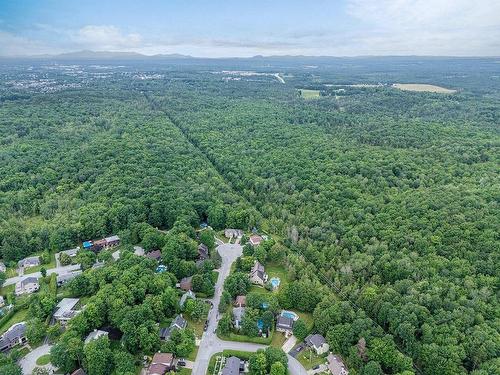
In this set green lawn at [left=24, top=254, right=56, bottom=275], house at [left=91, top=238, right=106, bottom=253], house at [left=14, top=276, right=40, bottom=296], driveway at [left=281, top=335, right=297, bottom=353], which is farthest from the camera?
house at [left=91, top=238, right=106, bottom=253]

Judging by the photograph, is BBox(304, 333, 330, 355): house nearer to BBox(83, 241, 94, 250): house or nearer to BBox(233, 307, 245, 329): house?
BBox(233, 307, 245, 329): house

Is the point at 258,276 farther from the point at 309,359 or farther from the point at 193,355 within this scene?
the point at 193,355

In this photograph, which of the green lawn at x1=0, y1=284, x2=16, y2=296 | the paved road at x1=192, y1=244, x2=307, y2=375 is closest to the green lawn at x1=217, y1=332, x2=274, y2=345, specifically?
the paved road at x1=192, y1=244, x2=307, y2=375

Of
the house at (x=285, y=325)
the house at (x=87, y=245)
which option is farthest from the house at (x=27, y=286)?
the house at (x=285, y=325)

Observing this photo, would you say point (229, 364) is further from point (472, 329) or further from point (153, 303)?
point (472, 329)

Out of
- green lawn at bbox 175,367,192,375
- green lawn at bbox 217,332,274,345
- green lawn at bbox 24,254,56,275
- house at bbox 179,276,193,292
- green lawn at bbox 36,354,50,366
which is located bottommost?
green lawn at bbox 175,367,192,375

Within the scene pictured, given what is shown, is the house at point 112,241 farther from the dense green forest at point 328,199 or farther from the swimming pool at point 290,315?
the swimming pool at point 290,315
